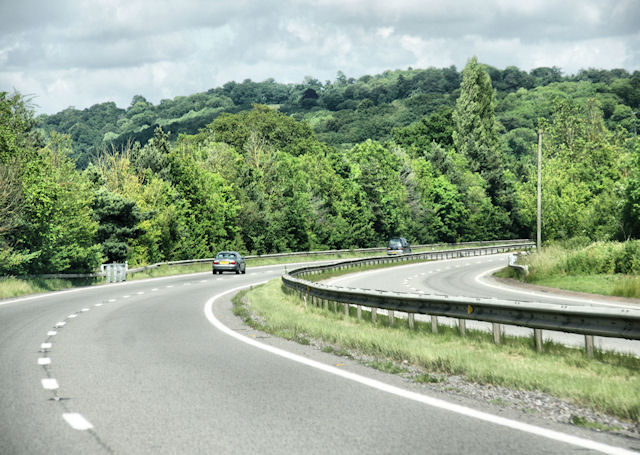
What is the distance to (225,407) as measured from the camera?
806 cm

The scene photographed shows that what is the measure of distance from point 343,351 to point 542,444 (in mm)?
6237

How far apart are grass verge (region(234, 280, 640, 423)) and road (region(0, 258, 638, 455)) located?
782 millimetres

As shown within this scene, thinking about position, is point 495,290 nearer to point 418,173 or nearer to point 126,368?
point 126,368

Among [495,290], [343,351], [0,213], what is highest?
[0,213]

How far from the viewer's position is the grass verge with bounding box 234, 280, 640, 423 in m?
8.25

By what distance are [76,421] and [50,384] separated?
238cm

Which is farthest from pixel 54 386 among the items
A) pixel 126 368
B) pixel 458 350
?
pixel 458 350

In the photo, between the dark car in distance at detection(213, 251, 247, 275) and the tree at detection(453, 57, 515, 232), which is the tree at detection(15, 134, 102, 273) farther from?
the tree at detection(453, 57, 515, 232)

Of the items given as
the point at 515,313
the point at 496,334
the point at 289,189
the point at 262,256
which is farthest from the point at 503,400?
the point at 289,189

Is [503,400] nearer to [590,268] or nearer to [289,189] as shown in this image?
[590,268]

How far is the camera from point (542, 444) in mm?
6344

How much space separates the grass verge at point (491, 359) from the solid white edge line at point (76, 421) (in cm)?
396

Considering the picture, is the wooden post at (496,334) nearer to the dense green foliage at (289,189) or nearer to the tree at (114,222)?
the dense green foliage at (289,189)

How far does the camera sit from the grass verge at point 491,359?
27.1 ft
